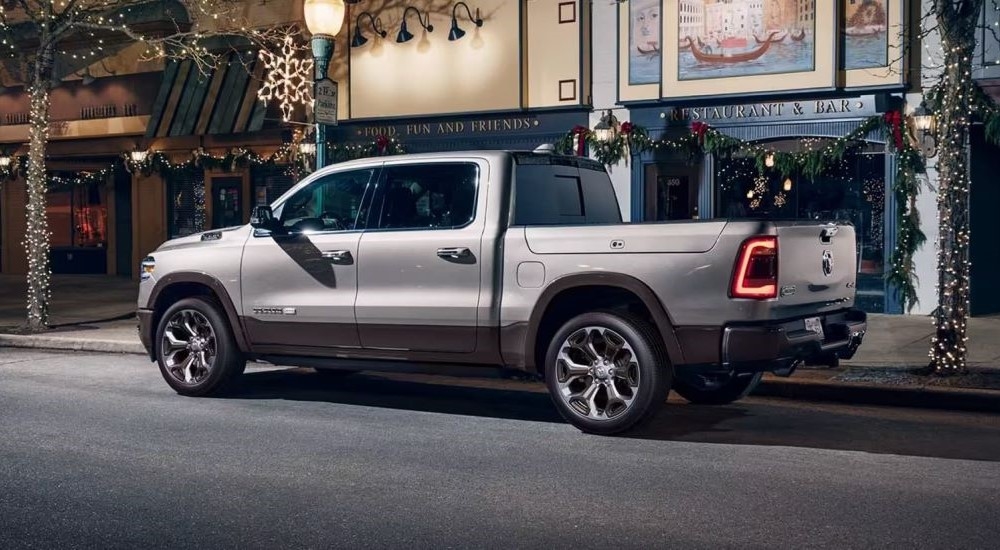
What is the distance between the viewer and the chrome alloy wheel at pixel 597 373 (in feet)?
26.0

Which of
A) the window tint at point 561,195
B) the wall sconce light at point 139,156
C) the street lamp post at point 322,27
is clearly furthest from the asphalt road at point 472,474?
the wall sconce light at point 139,156

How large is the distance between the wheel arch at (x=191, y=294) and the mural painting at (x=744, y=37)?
995 centimetres

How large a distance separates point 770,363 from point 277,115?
53.6 ft

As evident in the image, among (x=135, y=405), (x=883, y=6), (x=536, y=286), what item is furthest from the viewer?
(x=883, y=6)

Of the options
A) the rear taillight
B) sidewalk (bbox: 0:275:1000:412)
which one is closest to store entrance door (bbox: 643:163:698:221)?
sidewalk (bbox: 0:275:1000:412)

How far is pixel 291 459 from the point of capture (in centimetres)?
714

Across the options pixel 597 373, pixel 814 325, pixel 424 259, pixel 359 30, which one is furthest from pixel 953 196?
pixel 359 30

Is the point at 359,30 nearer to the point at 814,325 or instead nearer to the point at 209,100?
the point at 209,100

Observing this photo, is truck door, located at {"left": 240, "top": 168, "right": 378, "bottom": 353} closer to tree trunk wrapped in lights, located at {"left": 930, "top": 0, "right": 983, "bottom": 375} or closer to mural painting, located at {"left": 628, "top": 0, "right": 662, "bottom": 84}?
tree trunk wrapped in lights, located at {"left": 930, "top": 0, "right": 983, "bottom": 375}

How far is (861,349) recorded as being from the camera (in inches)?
491

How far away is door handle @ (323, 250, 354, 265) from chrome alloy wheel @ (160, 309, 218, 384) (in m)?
1.39

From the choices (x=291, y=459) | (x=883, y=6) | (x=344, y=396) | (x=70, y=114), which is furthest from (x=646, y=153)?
(x=70, y=114)

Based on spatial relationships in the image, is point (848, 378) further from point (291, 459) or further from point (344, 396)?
point (291, 459)

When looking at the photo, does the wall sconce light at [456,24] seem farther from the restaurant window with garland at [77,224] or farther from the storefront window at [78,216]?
the storefront window at [78,216]
